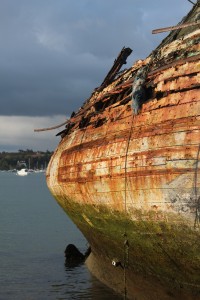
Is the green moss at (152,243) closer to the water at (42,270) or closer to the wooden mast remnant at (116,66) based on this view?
the water at (42,270)

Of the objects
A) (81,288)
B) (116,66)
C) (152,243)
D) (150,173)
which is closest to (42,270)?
(81,288)

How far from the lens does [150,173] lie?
667 centimetres

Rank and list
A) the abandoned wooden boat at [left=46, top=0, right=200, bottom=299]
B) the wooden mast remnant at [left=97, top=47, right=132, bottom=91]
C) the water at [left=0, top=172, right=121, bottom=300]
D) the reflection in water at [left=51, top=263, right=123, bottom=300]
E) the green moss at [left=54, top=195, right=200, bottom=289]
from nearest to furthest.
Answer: the abandoned wooden boat at [left=46, top=0, right=200, bottom=299] < the green moss at [left=54, top=195, right=200, bottom=289] < the reflection in water at [left=51, top=263, right=123, bottom=300] < the wooden mast remnant at [left=97, top=47, right=132, bottom=91] < the water at [left=0, top=172, right=121, bottom=300]

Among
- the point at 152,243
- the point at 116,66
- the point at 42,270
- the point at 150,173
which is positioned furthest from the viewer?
the point at 42,270

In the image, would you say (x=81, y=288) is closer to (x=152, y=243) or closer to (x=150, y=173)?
(x=152, y=243)

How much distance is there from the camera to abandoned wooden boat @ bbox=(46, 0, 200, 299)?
6.33 m

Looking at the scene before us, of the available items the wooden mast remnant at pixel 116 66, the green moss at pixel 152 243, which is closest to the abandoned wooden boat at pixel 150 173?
the green moss at pixel 152 243

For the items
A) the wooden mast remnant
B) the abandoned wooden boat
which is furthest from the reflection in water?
the wooden mast remnant

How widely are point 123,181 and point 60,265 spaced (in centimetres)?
800

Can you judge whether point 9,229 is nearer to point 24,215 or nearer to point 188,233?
point 24,215

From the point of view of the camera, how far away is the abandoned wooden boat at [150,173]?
249 inches

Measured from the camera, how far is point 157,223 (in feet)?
22.1

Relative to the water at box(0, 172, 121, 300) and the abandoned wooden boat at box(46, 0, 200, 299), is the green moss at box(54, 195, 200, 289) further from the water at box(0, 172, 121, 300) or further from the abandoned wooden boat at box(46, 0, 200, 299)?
the water at box(0, 172, 121, 300)

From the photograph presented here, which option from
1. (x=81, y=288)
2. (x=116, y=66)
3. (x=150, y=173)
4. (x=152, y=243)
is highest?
(x=116, y=66)
